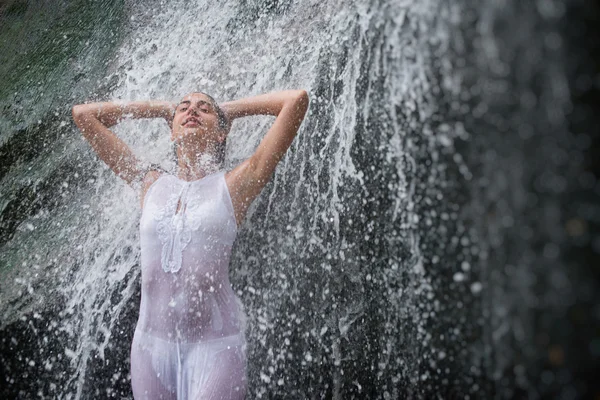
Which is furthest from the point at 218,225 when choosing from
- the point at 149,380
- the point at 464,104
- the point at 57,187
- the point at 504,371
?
the point at 57,187

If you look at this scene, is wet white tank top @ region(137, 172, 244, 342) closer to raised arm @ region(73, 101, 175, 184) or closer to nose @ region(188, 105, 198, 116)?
raised arm @ region(73, 101, 175, 184)

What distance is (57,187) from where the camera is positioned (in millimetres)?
4262

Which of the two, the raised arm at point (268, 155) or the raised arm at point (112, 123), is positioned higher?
the raised arm at point (112, 123)

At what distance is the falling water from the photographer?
1809mm

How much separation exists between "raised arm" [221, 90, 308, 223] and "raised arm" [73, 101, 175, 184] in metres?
0.56

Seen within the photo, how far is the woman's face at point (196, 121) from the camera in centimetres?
293

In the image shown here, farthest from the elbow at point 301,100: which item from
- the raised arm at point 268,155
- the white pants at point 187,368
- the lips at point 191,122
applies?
the white pants at point 187,368

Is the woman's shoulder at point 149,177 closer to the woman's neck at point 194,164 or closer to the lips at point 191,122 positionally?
the woman's neck at point 194,164

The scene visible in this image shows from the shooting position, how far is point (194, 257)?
103 inches

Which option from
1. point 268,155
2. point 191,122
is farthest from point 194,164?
point 268,155

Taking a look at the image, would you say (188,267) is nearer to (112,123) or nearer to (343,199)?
(112,123)

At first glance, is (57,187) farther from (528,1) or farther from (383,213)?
(528,1)

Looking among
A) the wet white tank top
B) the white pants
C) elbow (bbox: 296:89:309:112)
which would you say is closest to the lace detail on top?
the wet white tank top

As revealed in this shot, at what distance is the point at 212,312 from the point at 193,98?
44.7 inches
